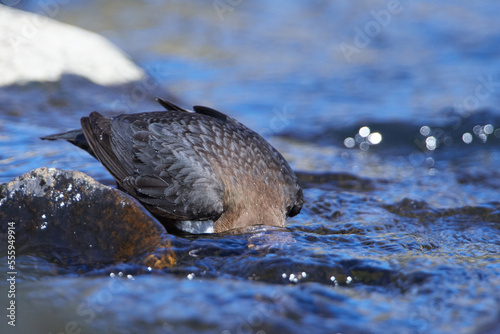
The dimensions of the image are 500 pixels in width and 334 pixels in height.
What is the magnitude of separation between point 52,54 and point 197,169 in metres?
5.49

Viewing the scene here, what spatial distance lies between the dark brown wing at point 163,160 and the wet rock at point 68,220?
45cm

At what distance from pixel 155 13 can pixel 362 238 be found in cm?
1069

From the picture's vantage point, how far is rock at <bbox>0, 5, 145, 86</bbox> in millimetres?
8781

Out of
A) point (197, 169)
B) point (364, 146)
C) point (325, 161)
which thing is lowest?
point (197, 169)

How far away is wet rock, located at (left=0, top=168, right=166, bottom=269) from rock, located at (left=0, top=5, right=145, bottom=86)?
4.94 m

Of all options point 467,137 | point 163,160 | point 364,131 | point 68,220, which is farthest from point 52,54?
point 467,137

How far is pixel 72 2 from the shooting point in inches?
567

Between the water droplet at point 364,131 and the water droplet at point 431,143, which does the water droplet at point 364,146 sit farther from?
the water droplet at point 431,143

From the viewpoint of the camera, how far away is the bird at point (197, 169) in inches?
181

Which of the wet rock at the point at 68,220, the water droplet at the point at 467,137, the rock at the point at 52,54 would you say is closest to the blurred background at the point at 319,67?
the water droplet at the point at 467,137

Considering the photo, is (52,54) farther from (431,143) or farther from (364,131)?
(431,143)

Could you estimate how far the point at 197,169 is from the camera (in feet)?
15.1

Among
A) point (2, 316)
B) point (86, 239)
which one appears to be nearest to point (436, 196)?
point (86, 239)

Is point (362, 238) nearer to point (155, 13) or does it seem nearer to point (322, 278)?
point (322, 278)
